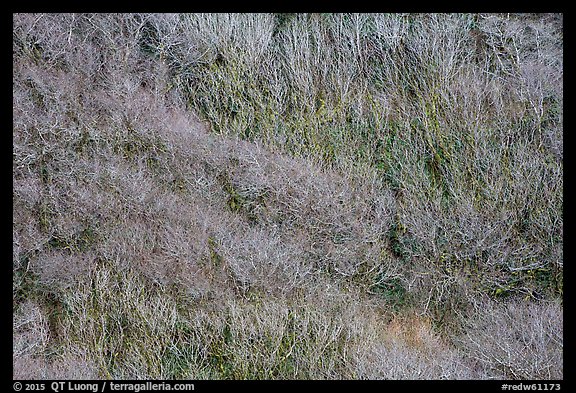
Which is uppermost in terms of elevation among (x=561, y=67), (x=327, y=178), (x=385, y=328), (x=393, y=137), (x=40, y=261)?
(x=561, y=67)

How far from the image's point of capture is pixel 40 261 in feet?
24.2

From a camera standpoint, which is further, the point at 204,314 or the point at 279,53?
the point at 279,53

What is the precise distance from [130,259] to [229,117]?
269 centimetres

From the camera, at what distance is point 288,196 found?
302 inches

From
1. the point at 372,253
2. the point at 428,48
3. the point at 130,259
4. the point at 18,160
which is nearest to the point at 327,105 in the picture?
the point at 428,48

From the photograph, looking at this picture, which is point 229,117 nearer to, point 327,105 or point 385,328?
point 327,105

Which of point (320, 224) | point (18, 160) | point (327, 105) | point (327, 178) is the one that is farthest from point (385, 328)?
point (18, 160)

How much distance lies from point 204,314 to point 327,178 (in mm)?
2708

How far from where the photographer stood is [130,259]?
7383 millimetres

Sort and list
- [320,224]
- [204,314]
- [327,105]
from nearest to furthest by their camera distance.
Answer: [204,314]
[320,224]
[327,105]

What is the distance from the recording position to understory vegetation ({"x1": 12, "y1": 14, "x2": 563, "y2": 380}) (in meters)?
6.89

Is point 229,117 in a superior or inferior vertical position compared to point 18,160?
superior

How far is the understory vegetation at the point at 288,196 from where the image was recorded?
22.6 ft

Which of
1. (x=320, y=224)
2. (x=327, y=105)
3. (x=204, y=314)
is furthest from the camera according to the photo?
(x=327, y=105)
